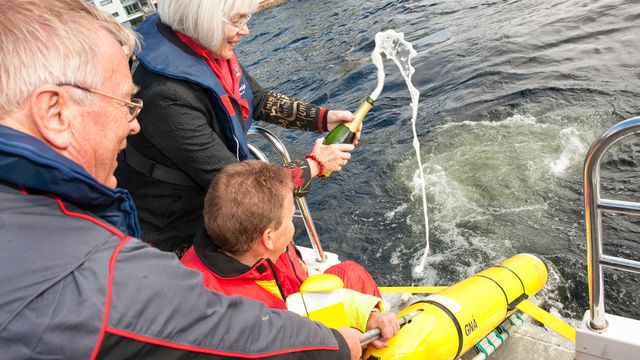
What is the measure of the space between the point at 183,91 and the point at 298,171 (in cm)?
75

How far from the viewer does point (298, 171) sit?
2557 millimetres

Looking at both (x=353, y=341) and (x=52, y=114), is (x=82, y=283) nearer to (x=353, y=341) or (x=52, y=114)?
(x=52, y=114)

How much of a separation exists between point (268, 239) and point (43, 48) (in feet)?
4.53

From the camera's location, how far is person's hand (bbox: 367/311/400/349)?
2.21m

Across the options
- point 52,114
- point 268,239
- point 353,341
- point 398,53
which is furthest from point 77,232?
point 398,53

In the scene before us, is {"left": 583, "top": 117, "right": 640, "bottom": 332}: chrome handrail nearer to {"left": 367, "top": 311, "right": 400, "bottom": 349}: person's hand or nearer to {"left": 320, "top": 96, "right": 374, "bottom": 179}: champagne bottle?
{"left": 367, "top": 311, "right": 400, "bottom": 349}: person's hand

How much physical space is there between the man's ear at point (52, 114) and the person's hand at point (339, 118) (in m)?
2.04

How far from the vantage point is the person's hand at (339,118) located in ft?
9.82

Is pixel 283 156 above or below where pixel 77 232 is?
below

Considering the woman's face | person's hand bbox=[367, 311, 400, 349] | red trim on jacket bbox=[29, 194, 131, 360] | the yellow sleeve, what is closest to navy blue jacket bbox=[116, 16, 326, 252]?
the woman's face

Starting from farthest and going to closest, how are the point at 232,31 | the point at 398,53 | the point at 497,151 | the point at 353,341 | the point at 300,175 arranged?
1. the point at 497,151
2. the point at 398,53
3. the point at 300,175
4. the point at 232,31
5. the point at 353,341

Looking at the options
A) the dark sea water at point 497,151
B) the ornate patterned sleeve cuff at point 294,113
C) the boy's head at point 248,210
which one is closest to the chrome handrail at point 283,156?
the ornate patterned sleeve cuff at point 294,113

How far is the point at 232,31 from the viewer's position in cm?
242

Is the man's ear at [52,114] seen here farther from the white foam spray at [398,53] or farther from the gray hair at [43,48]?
the white foam spray at [398,53]
